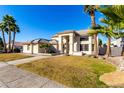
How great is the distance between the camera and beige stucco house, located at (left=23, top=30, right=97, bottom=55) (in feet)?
78.1

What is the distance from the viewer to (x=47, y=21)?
1429 centimetres

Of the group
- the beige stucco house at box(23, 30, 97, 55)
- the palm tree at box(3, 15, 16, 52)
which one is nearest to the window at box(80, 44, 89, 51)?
the beige stucco house at box(23, 30, 97, 55)

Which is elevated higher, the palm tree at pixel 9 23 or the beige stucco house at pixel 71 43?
the palm tree at pixel 9 23

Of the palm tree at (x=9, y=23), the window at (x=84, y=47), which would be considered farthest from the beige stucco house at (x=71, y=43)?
the palm tree at (x=9, y=23)

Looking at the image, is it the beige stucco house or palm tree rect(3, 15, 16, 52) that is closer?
the beige stucco house

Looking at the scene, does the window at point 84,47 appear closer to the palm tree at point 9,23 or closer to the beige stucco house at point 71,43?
the beige stucco house at point 71,43

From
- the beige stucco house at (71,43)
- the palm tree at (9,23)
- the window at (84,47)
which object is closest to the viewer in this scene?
the beige stucco house at (71,43)

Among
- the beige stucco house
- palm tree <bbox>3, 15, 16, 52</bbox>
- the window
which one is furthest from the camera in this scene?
palm tree <bbox>3, 15, 16, 52</bbox>

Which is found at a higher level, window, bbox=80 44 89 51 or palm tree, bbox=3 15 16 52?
palm tree, bbox=3 15 16 52

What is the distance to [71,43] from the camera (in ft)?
80.5

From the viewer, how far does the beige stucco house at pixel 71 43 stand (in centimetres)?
2380

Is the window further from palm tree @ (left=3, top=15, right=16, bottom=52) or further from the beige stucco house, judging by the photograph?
palm tree @ (left=3, top=15, right=16, bottom=52)

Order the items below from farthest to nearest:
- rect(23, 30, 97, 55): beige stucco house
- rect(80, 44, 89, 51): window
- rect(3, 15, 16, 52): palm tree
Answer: rect(3, 15, 16, 52): palm tree, rect(80, 44, 89, 51): window, rect(23, 30, 97, 55): beige stucco house
